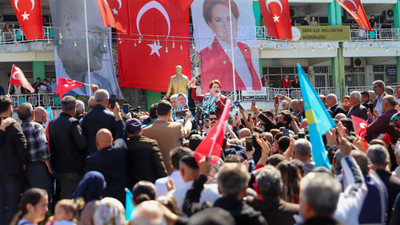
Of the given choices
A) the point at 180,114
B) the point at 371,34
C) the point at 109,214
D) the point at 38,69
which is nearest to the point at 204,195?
the point at 109,214

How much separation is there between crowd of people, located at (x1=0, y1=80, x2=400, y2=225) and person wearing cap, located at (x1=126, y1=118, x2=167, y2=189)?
1 centimetres

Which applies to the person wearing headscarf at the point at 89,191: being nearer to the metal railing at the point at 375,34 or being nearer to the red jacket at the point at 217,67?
the red jacket at the point at 217,67

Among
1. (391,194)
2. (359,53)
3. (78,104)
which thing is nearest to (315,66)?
(359,53)

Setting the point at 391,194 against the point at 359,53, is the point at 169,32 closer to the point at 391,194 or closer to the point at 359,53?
the point at 359,53

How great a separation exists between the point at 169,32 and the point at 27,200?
19.0 meters

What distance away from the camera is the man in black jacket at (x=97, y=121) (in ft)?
21.3

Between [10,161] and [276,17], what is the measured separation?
14577mm

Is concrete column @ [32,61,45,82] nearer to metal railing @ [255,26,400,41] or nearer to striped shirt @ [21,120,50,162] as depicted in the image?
metal railing @ [255,26,400,41]

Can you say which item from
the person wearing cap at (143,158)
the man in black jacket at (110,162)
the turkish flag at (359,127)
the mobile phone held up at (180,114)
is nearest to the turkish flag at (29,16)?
the mobile phone held up at (180,114)

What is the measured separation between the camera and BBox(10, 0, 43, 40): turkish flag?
17200 mm

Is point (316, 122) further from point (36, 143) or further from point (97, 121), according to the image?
point (36, 143)

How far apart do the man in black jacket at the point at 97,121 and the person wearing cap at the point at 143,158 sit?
325 millimetres

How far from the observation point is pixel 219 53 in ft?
75.3

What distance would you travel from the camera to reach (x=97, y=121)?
648 cm
